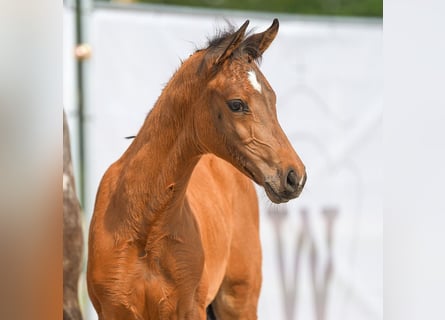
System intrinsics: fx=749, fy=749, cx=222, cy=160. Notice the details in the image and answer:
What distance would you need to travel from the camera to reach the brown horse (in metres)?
1.54

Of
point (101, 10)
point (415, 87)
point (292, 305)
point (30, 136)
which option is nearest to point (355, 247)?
point (292, 305)

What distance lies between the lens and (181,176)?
1655mm

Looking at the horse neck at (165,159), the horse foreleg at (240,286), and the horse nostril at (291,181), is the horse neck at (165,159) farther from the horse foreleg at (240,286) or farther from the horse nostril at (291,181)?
the horse foreleg at (240,286)

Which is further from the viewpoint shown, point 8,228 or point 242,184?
point 242,184

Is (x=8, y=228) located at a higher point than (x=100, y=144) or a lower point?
lower

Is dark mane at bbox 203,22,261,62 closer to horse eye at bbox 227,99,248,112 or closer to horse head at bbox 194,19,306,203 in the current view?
horse head at bbox 194,19,306,203

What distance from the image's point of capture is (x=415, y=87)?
1809 millimetres

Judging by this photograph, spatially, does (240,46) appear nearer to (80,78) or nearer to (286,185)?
(286,185)

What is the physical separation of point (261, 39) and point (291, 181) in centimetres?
33

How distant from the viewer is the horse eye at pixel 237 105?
1.54 meters

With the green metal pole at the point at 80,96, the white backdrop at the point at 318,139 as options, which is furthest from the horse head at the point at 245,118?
the white backdrop at the point at 318,139

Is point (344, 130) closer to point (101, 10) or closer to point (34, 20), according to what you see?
point (101, 10)

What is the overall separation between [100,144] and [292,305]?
2.94 ft

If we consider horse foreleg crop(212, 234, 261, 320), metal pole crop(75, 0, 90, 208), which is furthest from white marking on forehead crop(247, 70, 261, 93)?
metal pole crop(75, 0, 90, 208)
